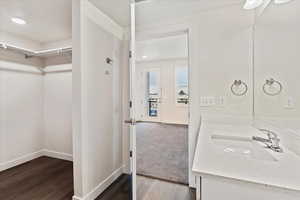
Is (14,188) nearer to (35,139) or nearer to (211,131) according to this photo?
(35,139)

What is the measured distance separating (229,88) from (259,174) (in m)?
1.33

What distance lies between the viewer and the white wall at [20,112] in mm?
2432

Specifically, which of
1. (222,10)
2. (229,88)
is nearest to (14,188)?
(229,88)

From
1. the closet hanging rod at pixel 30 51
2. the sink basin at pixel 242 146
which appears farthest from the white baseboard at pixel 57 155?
the sink basin at pixel 242 146

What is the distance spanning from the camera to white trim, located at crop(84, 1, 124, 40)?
171cm

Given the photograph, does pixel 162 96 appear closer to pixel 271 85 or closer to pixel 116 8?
pixel 116 8

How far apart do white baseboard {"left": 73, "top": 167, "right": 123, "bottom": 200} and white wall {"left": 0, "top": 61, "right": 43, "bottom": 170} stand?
1.80 m

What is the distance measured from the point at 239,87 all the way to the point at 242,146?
80 cm

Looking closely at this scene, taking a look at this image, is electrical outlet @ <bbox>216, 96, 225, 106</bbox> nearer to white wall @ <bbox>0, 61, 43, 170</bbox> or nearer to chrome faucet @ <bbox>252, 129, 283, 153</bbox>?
chrome faucet @ <bbox>252, 129, 283, 153</bbox>

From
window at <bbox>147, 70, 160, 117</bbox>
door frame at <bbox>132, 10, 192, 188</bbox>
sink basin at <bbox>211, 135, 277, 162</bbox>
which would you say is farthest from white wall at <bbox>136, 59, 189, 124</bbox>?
sink basin at <bbox>211, 135, 277, 162</bbox>

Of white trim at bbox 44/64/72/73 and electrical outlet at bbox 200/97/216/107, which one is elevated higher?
white trim at bbox 44/64/72/73

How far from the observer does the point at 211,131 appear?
1.51 metres

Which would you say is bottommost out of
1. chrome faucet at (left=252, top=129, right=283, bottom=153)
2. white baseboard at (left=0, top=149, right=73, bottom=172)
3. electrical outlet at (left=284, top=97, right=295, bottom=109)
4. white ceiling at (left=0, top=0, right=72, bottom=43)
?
white baseboard at (left=0, top=149, right=73, bottom=172)

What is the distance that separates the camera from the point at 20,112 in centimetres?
265
